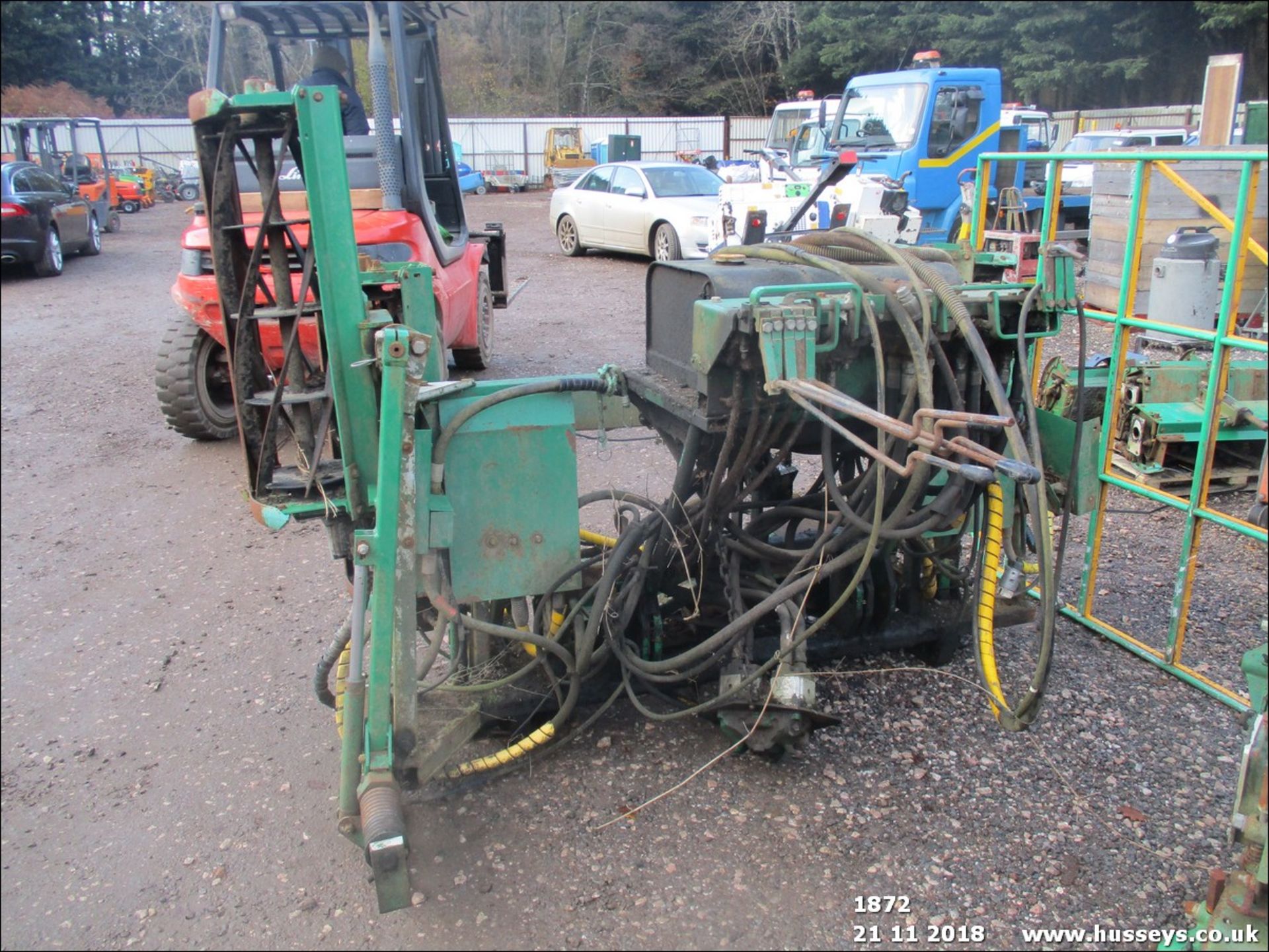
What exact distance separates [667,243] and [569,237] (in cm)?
293

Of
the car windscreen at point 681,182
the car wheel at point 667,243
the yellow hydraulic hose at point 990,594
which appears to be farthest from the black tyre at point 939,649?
the car windscreen at point 681,182

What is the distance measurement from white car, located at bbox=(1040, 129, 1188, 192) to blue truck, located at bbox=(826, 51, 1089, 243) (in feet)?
10.5

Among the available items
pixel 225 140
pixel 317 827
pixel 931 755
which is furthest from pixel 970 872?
pixel 225 140

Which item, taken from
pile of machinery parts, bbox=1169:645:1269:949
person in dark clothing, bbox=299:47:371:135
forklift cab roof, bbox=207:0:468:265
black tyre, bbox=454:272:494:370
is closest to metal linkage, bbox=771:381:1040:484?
pile of machinery parts, bbox=1169:645:1269:949

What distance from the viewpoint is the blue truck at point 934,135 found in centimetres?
1379

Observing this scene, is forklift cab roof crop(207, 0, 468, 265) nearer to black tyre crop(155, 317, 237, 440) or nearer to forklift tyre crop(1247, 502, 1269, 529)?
black tyre crop(155, 317, 237, 440)

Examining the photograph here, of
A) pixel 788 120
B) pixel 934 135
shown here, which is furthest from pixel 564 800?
pixel 788 120

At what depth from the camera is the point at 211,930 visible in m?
2.50

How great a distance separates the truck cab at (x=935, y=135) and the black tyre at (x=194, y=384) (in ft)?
32.9

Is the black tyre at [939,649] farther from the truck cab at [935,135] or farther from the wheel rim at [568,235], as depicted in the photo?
the wheel rim at [568,235]

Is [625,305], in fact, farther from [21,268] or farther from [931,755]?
[21,268]

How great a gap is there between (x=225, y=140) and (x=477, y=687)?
1690 millimetres

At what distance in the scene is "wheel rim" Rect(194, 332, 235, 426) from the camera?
6.37 metres

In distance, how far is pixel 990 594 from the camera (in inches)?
106
